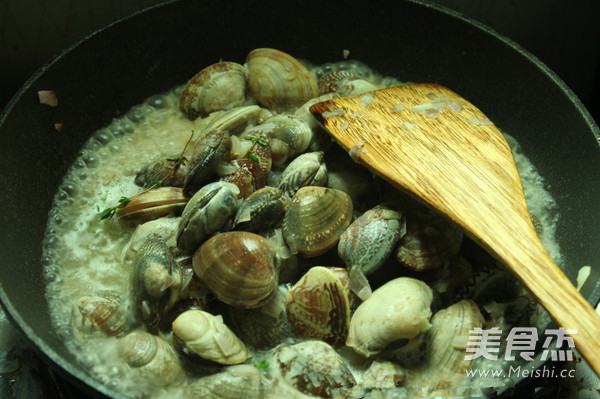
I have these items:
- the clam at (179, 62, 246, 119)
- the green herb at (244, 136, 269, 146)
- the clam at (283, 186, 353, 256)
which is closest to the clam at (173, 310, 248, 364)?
the clam at (283, 186, 353, 256)

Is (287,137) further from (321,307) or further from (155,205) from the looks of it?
(321,307)

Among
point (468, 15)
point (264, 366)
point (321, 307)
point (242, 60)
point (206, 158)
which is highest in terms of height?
point (468, 15)

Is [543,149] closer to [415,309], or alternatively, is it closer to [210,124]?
[415,309]

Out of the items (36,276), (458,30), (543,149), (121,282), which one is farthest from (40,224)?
(543,149)

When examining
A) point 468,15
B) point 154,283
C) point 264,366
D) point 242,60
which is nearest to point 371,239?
point 264,366

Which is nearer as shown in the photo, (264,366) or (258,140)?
(264,366)

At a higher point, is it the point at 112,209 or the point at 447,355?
the point at 112,209

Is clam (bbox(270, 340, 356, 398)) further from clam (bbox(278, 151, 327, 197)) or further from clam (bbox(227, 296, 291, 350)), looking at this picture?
clam (bbox(278, 151, 327, 197))
